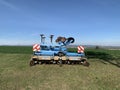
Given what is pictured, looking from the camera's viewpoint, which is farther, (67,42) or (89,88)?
(67,42)

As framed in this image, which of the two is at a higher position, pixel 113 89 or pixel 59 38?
pixel 59 38

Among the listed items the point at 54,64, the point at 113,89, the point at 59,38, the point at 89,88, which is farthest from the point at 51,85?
the point at 59,38

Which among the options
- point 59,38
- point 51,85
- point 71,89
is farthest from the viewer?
point 59,38

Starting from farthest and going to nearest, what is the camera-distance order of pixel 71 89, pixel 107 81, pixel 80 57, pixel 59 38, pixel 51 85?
pixel 59 38, pixel 80 57, pixel 107 81, pixel 51 85, pixel 71 89

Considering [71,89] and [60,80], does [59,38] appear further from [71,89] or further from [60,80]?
[71,89]

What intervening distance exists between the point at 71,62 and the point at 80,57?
3.13 feet

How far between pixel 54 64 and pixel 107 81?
655 cm

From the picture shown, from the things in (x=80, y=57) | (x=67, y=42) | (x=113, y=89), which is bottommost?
(x=113, y=89)

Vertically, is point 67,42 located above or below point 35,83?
above

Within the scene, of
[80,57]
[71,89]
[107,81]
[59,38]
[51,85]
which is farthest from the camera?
[59,38]

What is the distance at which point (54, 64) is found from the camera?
15.8 m

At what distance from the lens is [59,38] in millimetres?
17375

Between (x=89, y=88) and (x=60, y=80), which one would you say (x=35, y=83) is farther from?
(x=89, y=88)

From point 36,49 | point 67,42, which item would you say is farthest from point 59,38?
point 36,49
